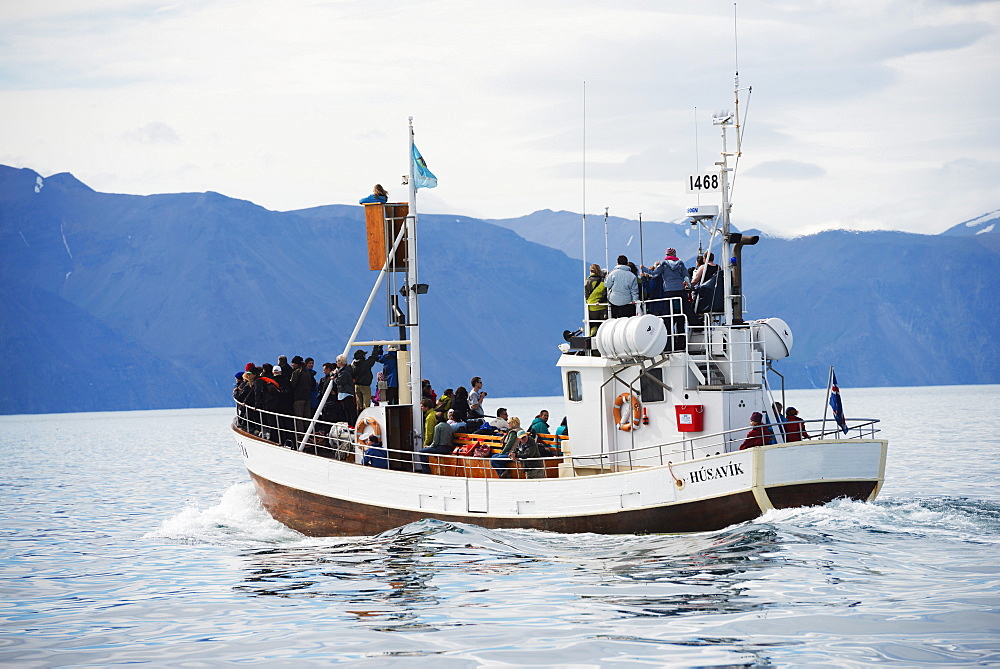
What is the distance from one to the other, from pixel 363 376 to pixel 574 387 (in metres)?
5.39

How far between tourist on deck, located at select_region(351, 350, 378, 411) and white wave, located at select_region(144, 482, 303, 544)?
350 centimetres

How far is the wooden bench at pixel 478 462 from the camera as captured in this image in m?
23.0

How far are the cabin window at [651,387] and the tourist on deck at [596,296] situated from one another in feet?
5.19

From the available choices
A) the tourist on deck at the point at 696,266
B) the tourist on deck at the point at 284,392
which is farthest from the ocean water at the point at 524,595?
the tourist on deck at the point at 696,266

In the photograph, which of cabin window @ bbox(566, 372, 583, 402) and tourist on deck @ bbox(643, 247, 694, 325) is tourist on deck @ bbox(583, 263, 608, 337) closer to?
cabin window @ bbox(566, 372, 583, 402)

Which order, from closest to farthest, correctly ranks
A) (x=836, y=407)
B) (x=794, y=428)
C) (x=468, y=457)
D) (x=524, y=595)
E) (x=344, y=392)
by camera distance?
(x=524, y=595) < (x=836, y=407) < (x=794, y=428) < (x=468, y=457) < (x=344, y=392)

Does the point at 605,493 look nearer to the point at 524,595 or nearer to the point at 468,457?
the point at 468,457

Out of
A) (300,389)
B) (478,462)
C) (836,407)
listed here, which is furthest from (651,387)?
(300,389)

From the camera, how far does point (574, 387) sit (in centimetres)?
2419

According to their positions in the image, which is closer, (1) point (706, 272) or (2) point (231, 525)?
(1) point (706, 272)

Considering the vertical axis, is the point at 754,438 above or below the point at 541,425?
below

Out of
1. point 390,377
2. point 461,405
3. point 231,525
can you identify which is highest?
point 390,377

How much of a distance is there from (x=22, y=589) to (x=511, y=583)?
376 inches

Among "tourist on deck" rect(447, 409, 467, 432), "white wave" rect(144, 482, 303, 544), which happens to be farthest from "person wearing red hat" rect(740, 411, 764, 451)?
"white wave" rect(144, 482, 303, 544)
